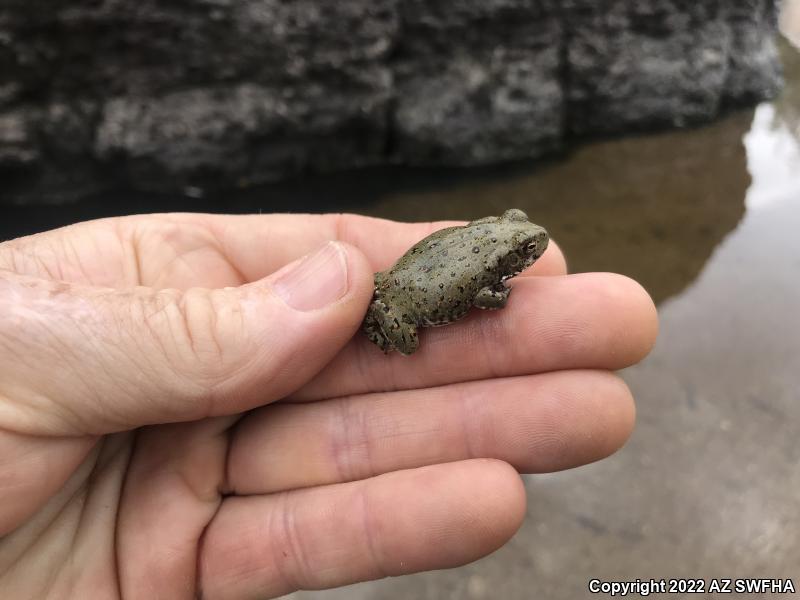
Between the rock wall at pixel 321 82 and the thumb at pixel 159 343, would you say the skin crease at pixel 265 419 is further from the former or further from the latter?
the rock wall at pixel 321 82

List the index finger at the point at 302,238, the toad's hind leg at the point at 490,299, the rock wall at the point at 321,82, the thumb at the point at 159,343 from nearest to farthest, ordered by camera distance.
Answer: the thumb at the point at 159,343 → the toad's hind leg at the point at 490,299 → the index finger at the point at 302,238 → the rock wall at the point at 321,82

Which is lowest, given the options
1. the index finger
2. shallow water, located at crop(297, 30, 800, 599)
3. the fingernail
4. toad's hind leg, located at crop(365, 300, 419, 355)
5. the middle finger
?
shallow water, located at crop(297, 30, 800, 599)

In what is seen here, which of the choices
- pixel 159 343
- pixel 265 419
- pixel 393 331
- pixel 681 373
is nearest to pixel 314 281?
pixel 393 331

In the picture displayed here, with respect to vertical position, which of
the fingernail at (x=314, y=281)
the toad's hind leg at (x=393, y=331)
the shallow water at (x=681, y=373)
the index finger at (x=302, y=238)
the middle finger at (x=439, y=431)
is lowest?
the shallow water at (x=681, y=373)

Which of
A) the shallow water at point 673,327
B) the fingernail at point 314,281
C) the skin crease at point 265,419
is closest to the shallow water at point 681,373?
the shallow water at point 673,327

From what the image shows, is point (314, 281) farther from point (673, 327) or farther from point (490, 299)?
point (673, 327)

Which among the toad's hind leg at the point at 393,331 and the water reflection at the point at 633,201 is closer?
the toad's hind leg at the point at 393,331

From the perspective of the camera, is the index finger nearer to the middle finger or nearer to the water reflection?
the middle finger

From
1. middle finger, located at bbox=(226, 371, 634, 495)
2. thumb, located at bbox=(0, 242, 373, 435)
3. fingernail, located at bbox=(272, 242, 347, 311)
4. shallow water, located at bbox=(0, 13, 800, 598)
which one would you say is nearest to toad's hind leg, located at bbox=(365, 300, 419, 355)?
middle finger, located at bbox=(226, 371, 634, 495)

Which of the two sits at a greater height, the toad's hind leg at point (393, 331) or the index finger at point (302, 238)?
the index finger at point (302, 238)
